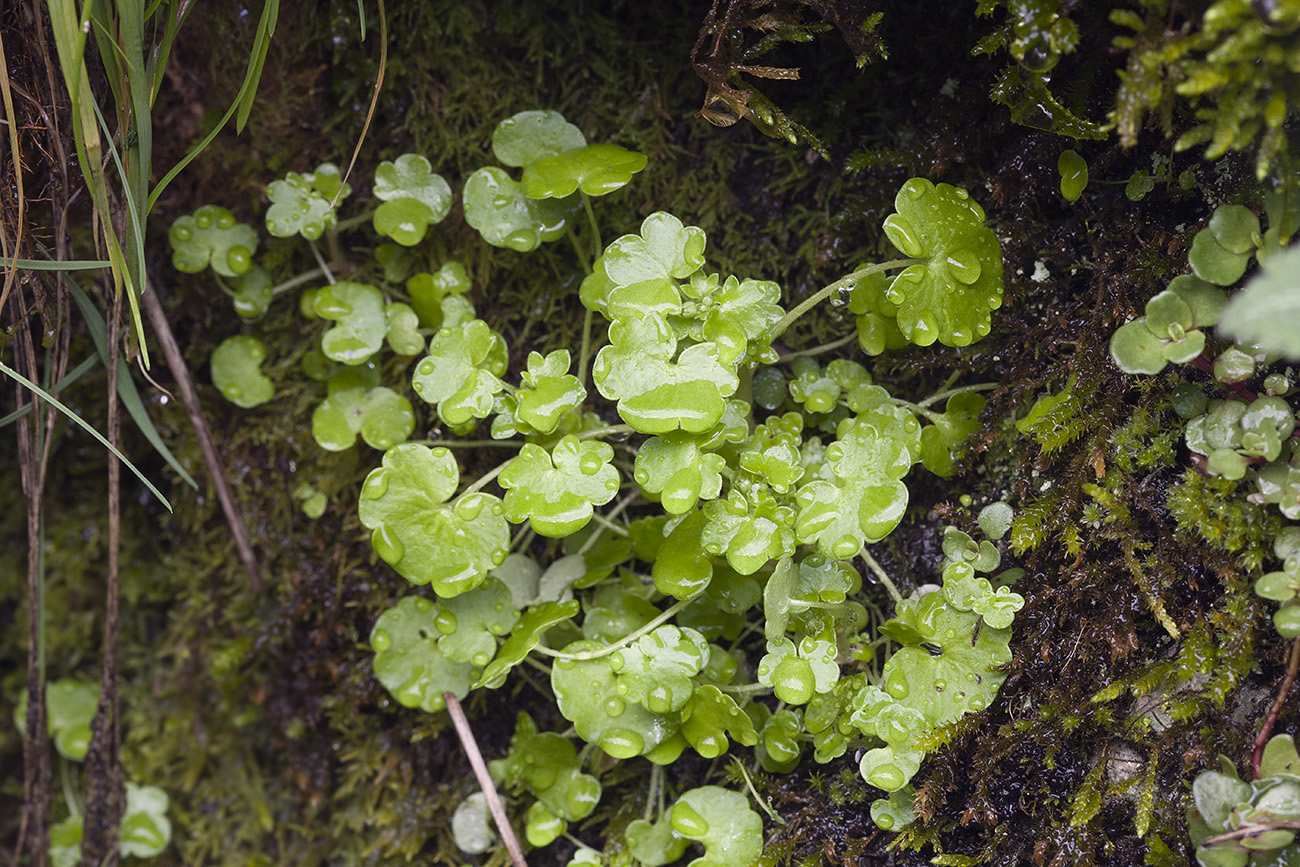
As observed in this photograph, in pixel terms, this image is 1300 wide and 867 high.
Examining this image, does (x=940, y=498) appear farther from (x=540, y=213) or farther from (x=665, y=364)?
(x=540, y=213)

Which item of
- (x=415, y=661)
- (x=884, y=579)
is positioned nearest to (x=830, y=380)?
(x=884, y=579)

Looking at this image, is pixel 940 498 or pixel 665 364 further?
pixel 940 498

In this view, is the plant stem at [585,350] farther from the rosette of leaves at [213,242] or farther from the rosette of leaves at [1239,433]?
the rosette of leaves at [1239,433]

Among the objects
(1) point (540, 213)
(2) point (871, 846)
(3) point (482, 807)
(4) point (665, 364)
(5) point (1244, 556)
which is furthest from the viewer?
(3) point (482, 807)

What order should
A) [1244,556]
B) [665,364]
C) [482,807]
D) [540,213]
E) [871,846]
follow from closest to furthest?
1. [1244,556]
2. [665,364]
3. [871,846]
4. [540,213]
5. [482,807]

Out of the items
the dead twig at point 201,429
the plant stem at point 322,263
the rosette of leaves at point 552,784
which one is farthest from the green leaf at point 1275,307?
the dead twig at point 201,429

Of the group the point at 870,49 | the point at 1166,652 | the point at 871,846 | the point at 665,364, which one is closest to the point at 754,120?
the point at 870,49

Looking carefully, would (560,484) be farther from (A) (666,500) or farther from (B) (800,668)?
(B) (800,668)
